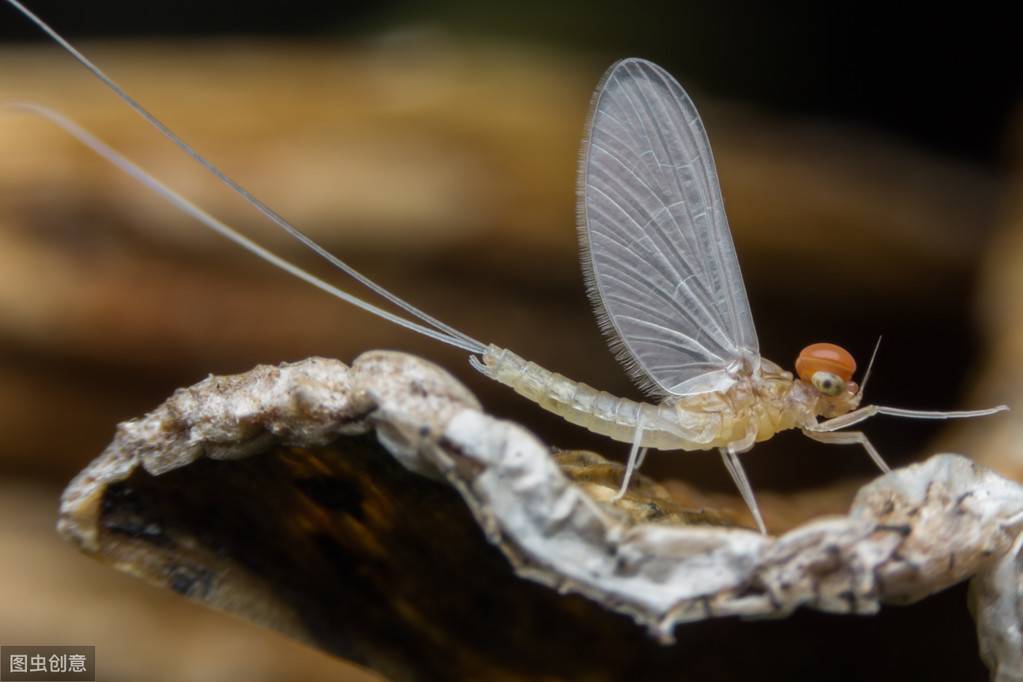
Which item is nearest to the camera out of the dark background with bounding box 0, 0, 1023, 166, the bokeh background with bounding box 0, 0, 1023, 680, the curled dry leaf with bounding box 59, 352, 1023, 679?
the curled dry leaf with bounding box 59, 352, 1023, 679

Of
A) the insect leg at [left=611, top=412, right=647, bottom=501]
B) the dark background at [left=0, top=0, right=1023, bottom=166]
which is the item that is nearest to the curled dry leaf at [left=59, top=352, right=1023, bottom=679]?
the insect leg at [left=611, top=412, right=647, bottom=501]

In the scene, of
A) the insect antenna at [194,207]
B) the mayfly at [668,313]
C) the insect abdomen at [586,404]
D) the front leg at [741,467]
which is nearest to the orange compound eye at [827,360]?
the mayfly at [668,313]

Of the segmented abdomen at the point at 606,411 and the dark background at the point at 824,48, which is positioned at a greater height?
the dark background at the point at 824,48

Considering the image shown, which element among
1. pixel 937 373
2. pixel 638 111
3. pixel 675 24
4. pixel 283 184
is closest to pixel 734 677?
pixel 638 111

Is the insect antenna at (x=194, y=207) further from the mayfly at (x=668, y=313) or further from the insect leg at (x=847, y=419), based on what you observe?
the insect leg at (x=847, y=419)

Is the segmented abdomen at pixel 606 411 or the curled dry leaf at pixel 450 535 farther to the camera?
the segmented abdomen at pixel 606 411

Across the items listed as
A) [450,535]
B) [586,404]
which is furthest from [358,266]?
[450,535]

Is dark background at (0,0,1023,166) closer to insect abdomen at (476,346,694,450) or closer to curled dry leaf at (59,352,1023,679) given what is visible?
insect abdomen at (476,346,694,450)
